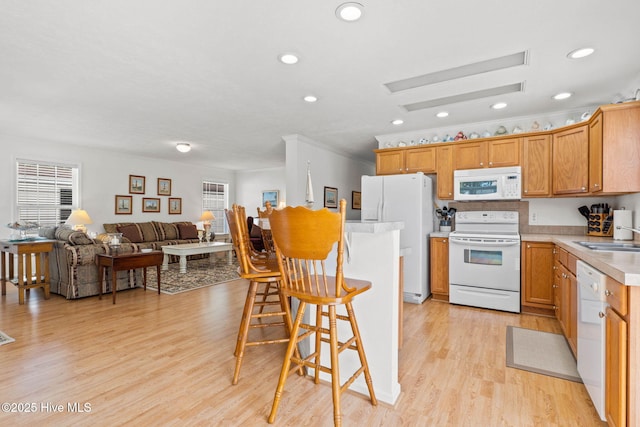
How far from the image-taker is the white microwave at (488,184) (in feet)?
12.7

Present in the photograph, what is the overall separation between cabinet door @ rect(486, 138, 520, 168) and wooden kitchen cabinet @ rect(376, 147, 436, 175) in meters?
0.69

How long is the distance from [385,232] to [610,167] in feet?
7.59

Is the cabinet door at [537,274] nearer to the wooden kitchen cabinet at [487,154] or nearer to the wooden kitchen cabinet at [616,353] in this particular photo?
the wooden kitchen cabinet at [487,154]

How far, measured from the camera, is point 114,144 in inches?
233

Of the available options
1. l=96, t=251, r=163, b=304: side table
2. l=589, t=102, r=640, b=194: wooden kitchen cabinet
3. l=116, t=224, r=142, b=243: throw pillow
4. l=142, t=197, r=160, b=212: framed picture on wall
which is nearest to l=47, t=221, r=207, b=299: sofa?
l=96, t=251, r=163, b=304: side table

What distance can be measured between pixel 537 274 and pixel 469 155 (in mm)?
1641

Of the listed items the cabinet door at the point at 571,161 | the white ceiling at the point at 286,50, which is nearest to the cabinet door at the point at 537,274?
the cabinet door at the point at 571,161

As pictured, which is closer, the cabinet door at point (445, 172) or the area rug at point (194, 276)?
the cabinet door at point (445, 172)

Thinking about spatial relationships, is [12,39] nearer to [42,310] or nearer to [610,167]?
[42,310]

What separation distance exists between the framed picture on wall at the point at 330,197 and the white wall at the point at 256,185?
2.71 meters

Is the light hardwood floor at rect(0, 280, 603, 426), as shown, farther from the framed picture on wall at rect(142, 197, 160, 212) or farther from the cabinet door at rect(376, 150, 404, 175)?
the framed picture on wall at rect(142, 197, 160, 212)

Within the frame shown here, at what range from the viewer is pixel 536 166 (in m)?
3.80

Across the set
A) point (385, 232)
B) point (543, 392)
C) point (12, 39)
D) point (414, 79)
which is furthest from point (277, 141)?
point (543, 392)

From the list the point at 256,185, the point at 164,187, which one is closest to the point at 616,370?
the point at 164,187
